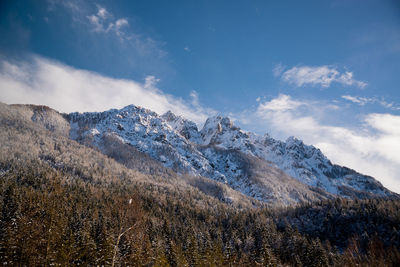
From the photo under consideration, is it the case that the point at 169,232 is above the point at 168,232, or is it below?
below

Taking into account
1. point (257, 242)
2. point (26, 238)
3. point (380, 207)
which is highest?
point (380, 207)

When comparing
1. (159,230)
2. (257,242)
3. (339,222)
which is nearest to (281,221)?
(339,222)

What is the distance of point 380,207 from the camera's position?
11831 centimetres

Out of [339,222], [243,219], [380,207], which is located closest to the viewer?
[380,207]

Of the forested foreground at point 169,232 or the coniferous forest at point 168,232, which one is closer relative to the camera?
the forested foreground at point 169,232

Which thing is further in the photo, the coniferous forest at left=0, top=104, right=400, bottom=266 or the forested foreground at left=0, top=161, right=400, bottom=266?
the coniferous forest at left=0, top=104, right=400, bottom=266

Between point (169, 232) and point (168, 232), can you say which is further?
point (169, 232)

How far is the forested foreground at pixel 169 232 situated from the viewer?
4081 cm

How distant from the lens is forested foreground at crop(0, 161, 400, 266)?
40812 millimetres

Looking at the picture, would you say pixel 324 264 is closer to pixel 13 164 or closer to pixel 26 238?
→ pixel 26 238

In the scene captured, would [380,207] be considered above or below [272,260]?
above

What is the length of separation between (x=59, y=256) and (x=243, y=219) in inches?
4547

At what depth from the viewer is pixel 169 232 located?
3605 inches

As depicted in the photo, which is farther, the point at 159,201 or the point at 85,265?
the point at 159,201
